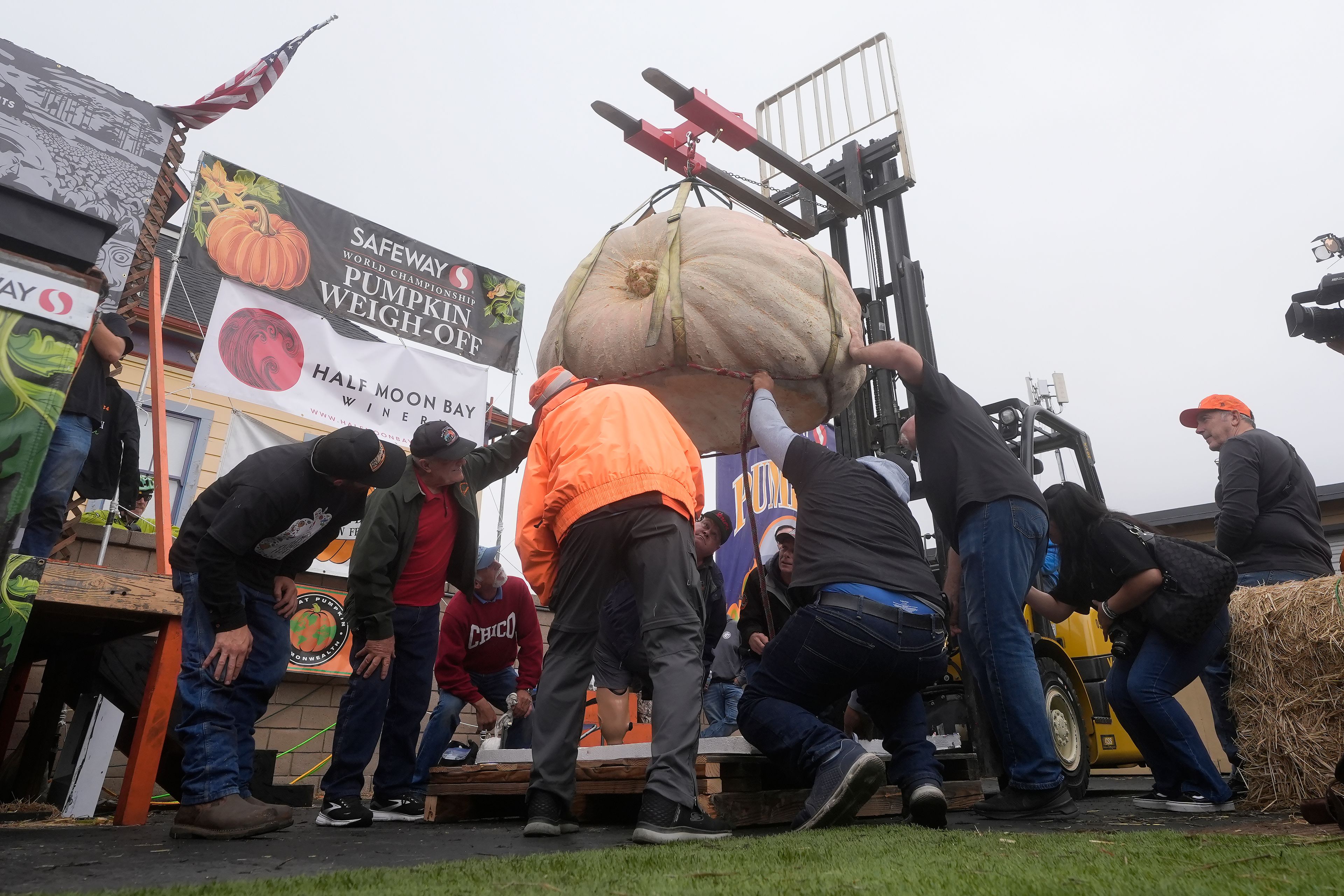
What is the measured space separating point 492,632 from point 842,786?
10.6 feet

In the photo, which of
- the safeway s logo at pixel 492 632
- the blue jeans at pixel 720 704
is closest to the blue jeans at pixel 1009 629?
Answer: the safeway s logo at pixel 492 632

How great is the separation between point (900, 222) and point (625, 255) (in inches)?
95.7

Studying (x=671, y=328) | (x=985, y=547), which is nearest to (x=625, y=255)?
(x=671, y=328)

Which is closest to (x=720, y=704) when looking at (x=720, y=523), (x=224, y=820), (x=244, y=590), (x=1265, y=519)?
(x=720, y=523)

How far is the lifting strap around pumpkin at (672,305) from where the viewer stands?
2.62 metres

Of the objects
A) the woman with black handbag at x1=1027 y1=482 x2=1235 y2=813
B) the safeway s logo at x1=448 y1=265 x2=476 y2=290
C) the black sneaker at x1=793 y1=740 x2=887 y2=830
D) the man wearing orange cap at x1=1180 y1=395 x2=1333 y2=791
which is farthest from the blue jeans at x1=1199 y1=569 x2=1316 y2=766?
the safeway s logo at x1=448 y1=265 x2=476 y2=290

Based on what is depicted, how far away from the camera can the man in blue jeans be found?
2631mm

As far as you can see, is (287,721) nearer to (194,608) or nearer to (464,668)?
(464,668)

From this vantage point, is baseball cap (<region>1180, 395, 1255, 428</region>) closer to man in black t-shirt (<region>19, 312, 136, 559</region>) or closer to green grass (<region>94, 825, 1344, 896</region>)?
green grass (<region>94, 825, 1344, 896</region>)

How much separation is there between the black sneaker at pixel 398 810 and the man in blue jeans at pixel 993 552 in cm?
217

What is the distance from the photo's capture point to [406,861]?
175 cm

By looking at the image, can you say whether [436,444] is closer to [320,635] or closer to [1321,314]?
[1321,314]

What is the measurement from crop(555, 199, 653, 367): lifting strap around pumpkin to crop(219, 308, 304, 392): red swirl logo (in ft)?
14.0

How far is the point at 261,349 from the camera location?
642cm
